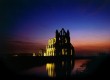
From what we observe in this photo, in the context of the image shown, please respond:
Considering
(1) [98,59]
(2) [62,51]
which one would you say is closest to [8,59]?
(2) [62,51]

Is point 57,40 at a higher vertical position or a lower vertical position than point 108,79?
higher

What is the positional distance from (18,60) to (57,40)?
6.28 meters

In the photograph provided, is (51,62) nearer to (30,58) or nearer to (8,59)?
(30,58)

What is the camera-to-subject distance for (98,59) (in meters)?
18.4

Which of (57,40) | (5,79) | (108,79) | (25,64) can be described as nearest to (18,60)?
(25,64)

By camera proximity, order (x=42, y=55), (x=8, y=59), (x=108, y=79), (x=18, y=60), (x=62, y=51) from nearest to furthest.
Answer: (x=108, y=79) → (x=62, y=51) → (x=8, y=59) → (x=18, y=60) → (x=42, y=55)

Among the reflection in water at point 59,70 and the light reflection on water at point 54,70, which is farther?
the light reflection on water at point 54,70

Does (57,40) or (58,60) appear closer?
(57,40)

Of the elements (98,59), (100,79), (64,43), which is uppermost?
(64,43)

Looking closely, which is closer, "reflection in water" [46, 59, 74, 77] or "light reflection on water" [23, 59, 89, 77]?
"reflection in water" [46, 59, 74, 77]

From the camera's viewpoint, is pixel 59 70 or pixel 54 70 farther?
pixel 54 70

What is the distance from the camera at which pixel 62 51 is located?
17.6m

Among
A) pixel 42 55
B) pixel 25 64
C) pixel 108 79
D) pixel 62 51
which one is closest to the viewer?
pixel 108 79

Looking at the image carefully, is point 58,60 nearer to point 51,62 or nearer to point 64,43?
point 51,62
